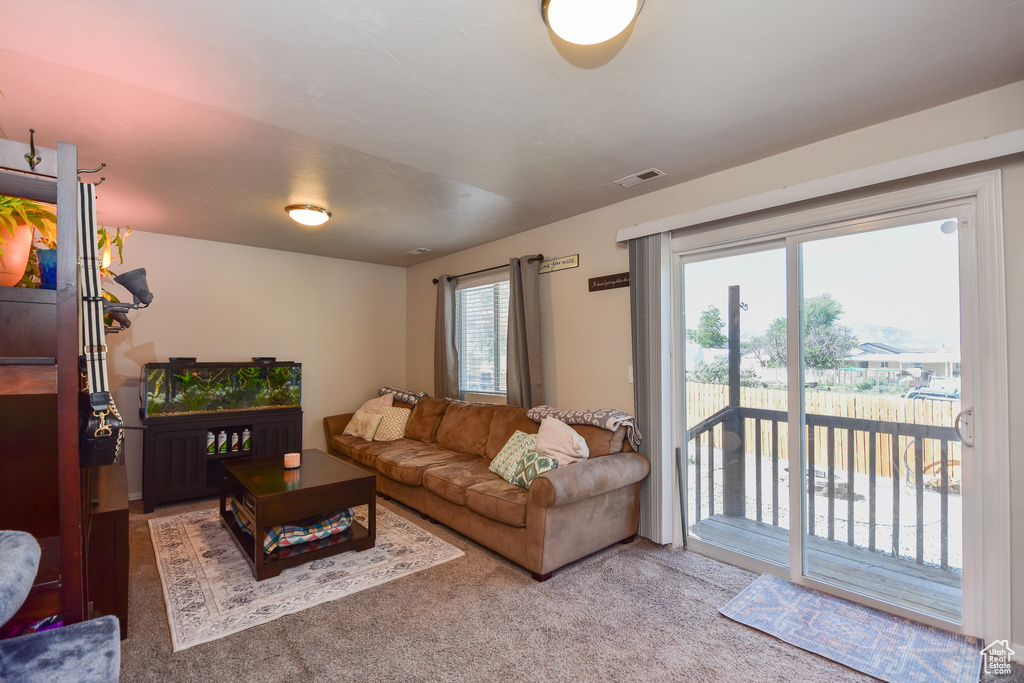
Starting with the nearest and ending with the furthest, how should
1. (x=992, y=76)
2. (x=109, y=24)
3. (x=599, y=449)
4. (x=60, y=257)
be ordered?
(x=60, y=257), (x=109, y=24), (x=992, y=76), (x=599, y=449)

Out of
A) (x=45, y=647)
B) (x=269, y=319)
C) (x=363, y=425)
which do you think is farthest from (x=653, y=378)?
(x=269, y=319)

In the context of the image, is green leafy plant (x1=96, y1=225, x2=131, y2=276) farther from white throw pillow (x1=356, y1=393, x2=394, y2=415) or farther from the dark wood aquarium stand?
white throw pillow (x1=356, y1=393, x2=394, y2=415)

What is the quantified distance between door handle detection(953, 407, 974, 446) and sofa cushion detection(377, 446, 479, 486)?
308 centimetres

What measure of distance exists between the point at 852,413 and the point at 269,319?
5.13m

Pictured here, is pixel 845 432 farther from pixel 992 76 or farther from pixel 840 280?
pixel 992 76

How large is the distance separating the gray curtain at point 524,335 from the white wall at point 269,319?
2.32 meters

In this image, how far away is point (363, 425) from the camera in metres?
4.89

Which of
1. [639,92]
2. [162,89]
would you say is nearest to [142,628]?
[162,89]

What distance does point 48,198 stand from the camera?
1.15 metres

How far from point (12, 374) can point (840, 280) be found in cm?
337

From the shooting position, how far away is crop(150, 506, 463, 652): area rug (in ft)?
7.60

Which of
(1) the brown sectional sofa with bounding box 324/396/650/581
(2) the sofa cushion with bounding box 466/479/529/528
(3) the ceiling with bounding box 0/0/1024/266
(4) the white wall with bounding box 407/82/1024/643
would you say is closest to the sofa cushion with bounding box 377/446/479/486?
(1) the brown sectional sofa with bounding box 324/396/650/581

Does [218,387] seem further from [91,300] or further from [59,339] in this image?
[59,339]

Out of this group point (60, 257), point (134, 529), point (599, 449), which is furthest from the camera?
point (134, 529)
